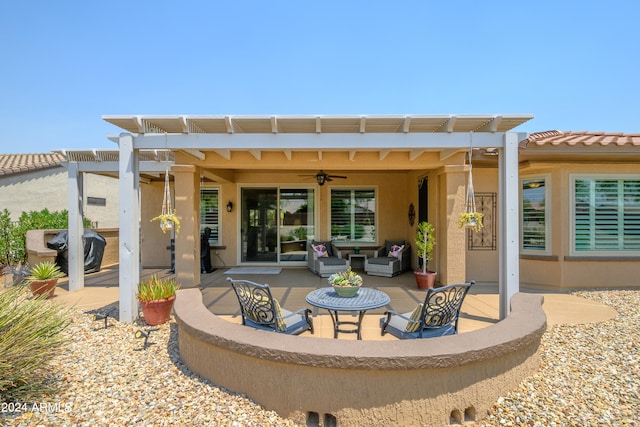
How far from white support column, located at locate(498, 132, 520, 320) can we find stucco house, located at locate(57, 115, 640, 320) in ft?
0.05

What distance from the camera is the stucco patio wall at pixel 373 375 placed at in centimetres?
248

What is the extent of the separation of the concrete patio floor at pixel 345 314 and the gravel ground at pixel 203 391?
876 millimetres

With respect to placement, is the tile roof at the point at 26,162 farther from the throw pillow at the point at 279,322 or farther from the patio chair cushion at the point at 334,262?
the throw pillow at the point at 279,322

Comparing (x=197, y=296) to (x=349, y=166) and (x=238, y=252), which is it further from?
(x=238, y=252)

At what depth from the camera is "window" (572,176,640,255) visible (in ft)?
23.0

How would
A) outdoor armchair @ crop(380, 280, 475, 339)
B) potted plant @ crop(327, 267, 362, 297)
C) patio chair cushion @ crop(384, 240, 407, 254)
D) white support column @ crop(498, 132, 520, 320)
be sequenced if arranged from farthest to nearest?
patio chair cushion @ crop(384, 240, 407, 254)
white support column @ crop(498, 132, 520, 320)
potted plant @ crop(327, 267, 362, 297)
outdoor armchair @ crop(380, 280, 475, 339)

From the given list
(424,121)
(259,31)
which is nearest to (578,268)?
(424,121)

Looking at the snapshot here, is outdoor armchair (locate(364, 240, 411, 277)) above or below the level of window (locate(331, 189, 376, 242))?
below

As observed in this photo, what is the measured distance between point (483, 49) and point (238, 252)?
30.8 feet

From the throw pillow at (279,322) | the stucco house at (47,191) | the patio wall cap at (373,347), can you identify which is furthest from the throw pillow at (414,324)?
the stucco house at (47,191)

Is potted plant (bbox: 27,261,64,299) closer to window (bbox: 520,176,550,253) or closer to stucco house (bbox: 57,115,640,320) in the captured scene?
stucco house (bbox: 57,115,640,320)

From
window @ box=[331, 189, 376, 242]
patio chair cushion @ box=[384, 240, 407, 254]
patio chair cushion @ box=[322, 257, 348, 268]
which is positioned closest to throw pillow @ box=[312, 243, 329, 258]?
patio chair cushion @ box=[322, 257, 348, 268]

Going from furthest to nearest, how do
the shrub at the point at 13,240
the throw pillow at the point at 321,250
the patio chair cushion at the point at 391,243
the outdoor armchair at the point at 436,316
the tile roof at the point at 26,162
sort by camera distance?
the tile roof at the point at 26,162, the shrub at the point at 13,240, the patio chair cushion at the point at 391,243, the throw pillow at the point at 321,250, the outdoor armchair at the point at 436,316

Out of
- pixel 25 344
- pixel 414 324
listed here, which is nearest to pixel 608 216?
pixel 414 324
